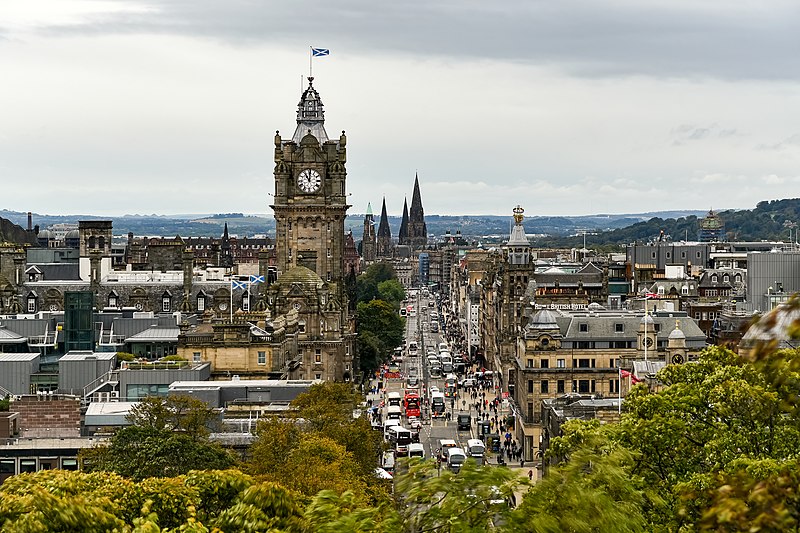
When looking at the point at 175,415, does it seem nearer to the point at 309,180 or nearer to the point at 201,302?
the point at 201,302

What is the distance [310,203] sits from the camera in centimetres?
15738

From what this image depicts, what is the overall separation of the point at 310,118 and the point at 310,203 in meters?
10.6

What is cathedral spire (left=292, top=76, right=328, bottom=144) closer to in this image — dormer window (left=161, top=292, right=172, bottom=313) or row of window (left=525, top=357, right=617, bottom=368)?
dormer window (left=161, top=292, right=172, bottom=313)

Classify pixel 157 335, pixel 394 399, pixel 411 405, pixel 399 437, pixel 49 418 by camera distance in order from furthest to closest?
1. pixel 394 399
2. pixel 411 405
3. pixel 399 437
4. pixel 157 335
5. pixel 49 418

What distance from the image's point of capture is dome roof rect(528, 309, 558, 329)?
408 ft

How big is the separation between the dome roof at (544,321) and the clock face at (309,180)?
127ft

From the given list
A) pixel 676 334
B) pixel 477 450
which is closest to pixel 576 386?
pixel 676 334

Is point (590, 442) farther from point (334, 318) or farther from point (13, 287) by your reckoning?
point (13, 287)

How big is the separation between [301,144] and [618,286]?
50740mm

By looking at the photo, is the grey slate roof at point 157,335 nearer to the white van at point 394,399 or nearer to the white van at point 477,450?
the white van at point 477,450

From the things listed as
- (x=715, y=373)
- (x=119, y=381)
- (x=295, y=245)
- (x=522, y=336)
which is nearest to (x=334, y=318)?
(x=522, y=336)

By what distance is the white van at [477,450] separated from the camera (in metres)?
109

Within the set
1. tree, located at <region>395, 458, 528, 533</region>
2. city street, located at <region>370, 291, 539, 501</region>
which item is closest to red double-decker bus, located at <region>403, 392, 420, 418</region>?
city street, located at <region>370, 291, 539, 501</region>

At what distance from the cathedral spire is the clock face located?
14.2ft
